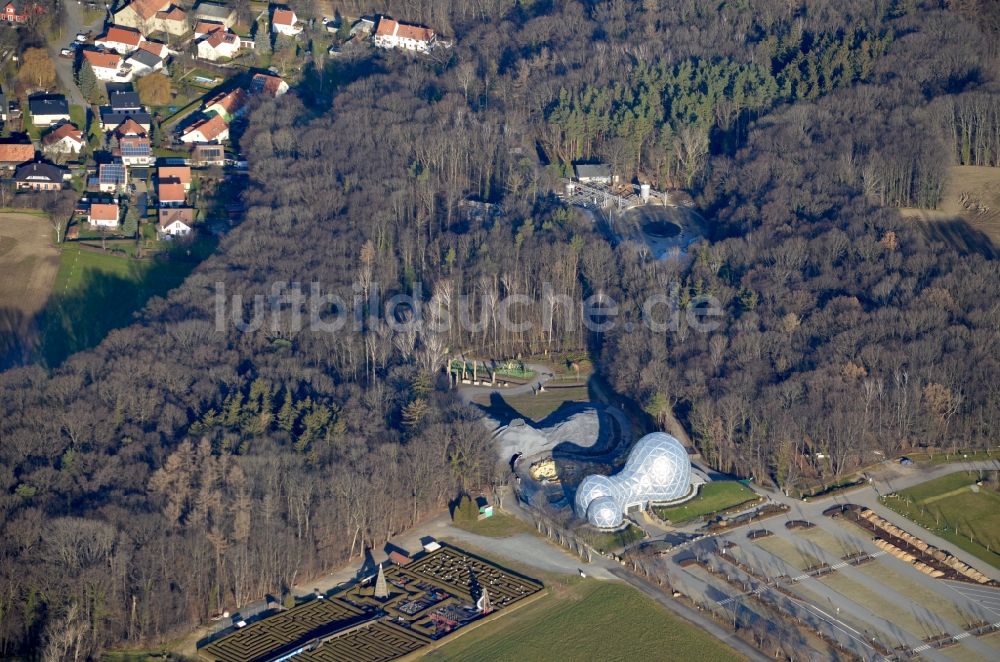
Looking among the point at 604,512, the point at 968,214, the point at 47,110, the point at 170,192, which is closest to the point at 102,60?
the point at 47,110

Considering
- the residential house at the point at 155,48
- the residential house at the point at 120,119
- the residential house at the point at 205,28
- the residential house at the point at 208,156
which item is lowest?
the residential house at the point at 208,156

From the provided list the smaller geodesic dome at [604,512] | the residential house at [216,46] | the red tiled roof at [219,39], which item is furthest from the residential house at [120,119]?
the smaller geodesic dome at [604,512]

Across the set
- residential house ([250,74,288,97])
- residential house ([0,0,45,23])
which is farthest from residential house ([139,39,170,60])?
residential house ([0,0,45,23])

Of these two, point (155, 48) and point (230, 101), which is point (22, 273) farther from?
point (155, 48)

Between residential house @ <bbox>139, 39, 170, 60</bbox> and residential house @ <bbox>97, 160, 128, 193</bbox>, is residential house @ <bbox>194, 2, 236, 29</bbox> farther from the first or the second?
residential house @ <bbox>97, 160, 128, 193</bbox>

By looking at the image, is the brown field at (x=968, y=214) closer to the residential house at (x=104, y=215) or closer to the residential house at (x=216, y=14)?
the residential house at (x=104, y=215)

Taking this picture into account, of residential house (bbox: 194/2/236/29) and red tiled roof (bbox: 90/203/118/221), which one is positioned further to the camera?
residential house (bbox: 194/2/236/29)
